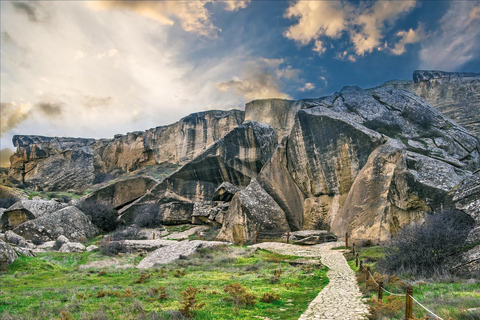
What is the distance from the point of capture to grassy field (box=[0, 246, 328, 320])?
25.3ft

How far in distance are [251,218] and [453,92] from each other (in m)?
63.1

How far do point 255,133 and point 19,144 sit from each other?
89956 mm

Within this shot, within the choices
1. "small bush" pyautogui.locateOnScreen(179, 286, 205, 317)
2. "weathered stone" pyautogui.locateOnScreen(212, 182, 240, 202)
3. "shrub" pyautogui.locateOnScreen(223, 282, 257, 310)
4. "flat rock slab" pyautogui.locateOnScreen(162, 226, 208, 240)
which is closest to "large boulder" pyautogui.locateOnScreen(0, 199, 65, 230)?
"flat rock slab" pyautogui.locateOnScreen(162, 226, 208, 240)

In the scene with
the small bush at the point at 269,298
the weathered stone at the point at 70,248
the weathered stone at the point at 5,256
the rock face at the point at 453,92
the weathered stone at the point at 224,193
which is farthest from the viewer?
the rock face at the point at 453,92

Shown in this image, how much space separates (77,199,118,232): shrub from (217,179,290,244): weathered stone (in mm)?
16997

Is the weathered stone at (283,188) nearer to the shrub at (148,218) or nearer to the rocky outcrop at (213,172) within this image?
the rocky outcrop at (213,172)

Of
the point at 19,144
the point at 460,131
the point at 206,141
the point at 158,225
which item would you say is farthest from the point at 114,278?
the point at 19,144

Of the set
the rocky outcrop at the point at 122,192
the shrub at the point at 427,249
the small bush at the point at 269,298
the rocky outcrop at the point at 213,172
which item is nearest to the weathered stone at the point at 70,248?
the rocky outcrop at the point at 213,172

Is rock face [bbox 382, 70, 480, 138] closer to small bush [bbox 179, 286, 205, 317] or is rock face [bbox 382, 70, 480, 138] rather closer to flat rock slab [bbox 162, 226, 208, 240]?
flat rock slab [bbox 162, 226, 208, 240]

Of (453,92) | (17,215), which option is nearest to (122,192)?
(17,215)

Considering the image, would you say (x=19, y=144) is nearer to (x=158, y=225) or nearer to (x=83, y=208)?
(x=83, y=208)

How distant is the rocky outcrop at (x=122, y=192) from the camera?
44.2m

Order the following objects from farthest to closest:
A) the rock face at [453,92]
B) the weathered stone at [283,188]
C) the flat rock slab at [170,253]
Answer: the rock face at [453,92], the weathered stone at [283,188], the flat rock slab at [170,253]

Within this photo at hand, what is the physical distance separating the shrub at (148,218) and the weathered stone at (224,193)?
7.73 meters
